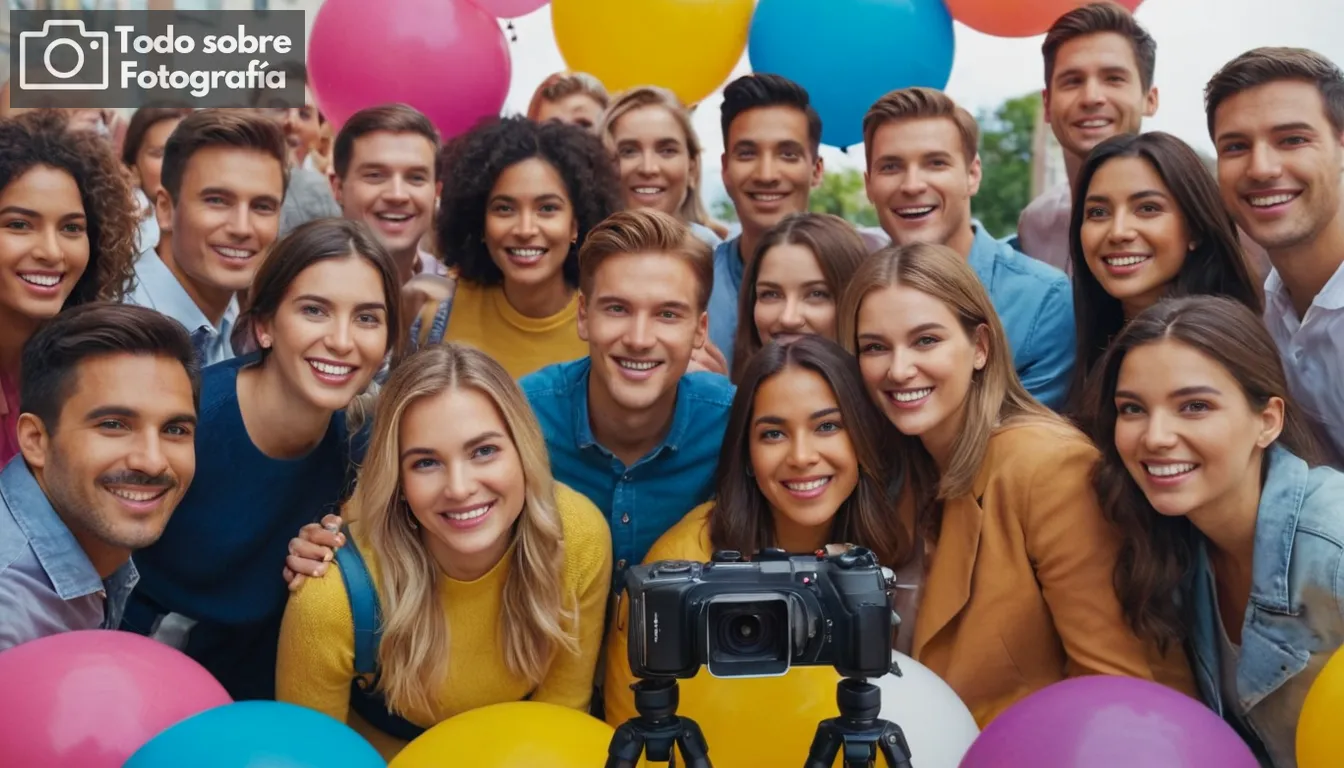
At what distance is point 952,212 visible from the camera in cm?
412

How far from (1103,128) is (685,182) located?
1484 mm

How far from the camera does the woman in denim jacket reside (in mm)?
2787

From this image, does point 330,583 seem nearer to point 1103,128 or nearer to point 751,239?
point 751,239

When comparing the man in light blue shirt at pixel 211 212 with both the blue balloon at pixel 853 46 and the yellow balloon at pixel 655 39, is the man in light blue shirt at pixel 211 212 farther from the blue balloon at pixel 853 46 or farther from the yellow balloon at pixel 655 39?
the blue balloon at pixel 853 46

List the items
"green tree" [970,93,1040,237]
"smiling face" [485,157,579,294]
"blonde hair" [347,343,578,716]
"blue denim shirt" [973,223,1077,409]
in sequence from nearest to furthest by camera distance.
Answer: "blonde hair" [347,343,578,716], "blue denim shirt" [973,223,1077,409], "smiling face" [485,157,579,294], "green tree" [970,93,1040,237]

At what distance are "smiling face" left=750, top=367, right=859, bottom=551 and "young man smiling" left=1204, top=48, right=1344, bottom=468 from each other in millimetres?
1214

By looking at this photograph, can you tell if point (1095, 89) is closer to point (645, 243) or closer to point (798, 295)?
point (798, 295)

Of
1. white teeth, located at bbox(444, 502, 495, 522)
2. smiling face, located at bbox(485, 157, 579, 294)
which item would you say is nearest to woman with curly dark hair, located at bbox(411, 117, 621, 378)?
smiling face, located at bbox(485, 157, 579, 294)

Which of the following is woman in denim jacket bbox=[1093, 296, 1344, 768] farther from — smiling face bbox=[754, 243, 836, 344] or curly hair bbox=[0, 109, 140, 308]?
curly hair bbox=[0, 109, 140, 308]

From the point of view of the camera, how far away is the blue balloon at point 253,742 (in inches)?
95.0

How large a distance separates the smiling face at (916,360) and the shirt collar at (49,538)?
72.2 inches

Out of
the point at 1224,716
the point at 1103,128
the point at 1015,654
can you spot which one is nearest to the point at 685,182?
the point at 1103,128

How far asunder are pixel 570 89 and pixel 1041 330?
7.52ft

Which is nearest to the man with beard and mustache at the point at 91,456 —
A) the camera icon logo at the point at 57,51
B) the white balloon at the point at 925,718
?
the white balloon at the point at 925,718
